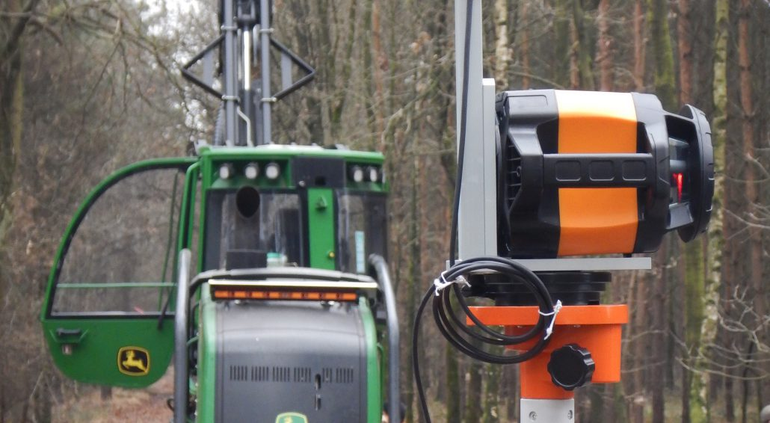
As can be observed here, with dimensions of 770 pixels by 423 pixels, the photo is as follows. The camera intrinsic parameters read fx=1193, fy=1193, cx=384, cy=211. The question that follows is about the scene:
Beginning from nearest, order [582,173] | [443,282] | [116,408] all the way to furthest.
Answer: [582,173], [443,282], [116,408]

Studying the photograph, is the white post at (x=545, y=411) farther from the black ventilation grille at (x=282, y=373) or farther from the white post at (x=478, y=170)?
Result: the black ventilation grille at (x=282, y=373)

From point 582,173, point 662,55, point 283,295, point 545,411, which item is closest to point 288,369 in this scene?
point 283,295

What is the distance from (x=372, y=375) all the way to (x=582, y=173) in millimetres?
3677

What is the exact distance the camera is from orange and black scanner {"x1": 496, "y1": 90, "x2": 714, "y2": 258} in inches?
130

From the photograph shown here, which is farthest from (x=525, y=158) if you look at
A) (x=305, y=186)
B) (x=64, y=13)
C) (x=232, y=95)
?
(x=64, y=13)

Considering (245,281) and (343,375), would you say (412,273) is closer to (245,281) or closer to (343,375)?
(245,281)

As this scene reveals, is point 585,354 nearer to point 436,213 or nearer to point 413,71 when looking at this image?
point 413,71

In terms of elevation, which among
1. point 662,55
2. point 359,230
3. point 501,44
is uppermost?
point 501,44

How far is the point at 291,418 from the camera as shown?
6.48 m

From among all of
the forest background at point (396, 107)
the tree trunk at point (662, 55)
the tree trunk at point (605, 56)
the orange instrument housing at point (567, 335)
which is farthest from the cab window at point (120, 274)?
the tree trunk at point (605, 56)

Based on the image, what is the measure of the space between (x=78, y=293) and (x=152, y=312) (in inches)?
24.7

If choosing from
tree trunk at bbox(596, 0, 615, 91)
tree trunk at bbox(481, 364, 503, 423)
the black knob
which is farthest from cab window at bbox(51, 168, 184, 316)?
tree trunk at bbox(481, 364, 503, 423)

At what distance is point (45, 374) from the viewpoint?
66.7ft

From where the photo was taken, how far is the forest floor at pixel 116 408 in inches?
979
